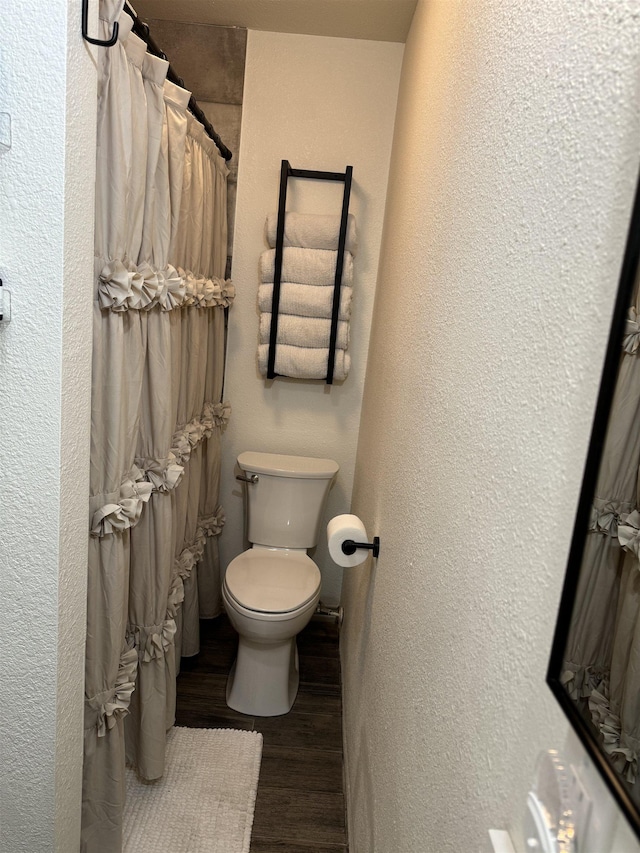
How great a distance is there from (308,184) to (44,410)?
1.93 meters

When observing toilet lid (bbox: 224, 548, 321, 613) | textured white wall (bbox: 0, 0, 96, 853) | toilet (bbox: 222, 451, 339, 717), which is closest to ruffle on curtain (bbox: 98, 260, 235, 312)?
textured white wall (bbox: 0, 0, 96, 853)

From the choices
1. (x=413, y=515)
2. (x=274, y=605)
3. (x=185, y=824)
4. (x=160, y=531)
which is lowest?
(x=185, y=824)

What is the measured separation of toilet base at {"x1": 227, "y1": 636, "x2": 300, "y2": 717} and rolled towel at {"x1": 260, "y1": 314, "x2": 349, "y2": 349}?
4.00 ft

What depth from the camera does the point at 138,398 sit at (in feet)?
5.53

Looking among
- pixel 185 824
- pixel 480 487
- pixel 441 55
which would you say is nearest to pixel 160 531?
pixel 185 824

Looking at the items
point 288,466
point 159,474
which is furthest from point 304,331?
point 159,474

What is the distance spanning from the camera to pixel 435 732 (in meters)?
0.95

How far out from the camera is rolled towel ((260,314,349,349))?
2795mm

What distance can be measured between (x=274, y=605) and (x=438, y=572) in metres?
1.43

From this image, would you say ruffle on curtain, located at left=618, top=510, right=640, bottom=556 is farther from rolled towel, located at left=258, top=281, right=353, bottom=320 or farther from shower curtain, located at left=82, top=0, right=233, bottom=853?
rolled towel, located at left=258, top=281, right=353, bottom=320

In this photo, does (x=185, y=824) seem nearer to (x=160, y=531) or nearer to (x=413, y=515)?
(x=160, y=531)

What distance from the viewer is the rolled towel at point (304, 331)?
279cm

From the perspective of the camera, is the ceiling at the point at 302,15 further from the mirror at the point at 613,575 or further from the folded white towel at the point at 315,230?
the mirror at the point at 613,575

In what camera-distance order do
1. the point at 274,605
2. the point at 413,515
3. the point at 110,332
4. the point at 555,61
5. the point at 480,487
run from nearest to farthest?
1. the point at 555,61
2. the point at 480,487
3. the point at 413,515
4. the point at 110,332
5. the point at 274,605
